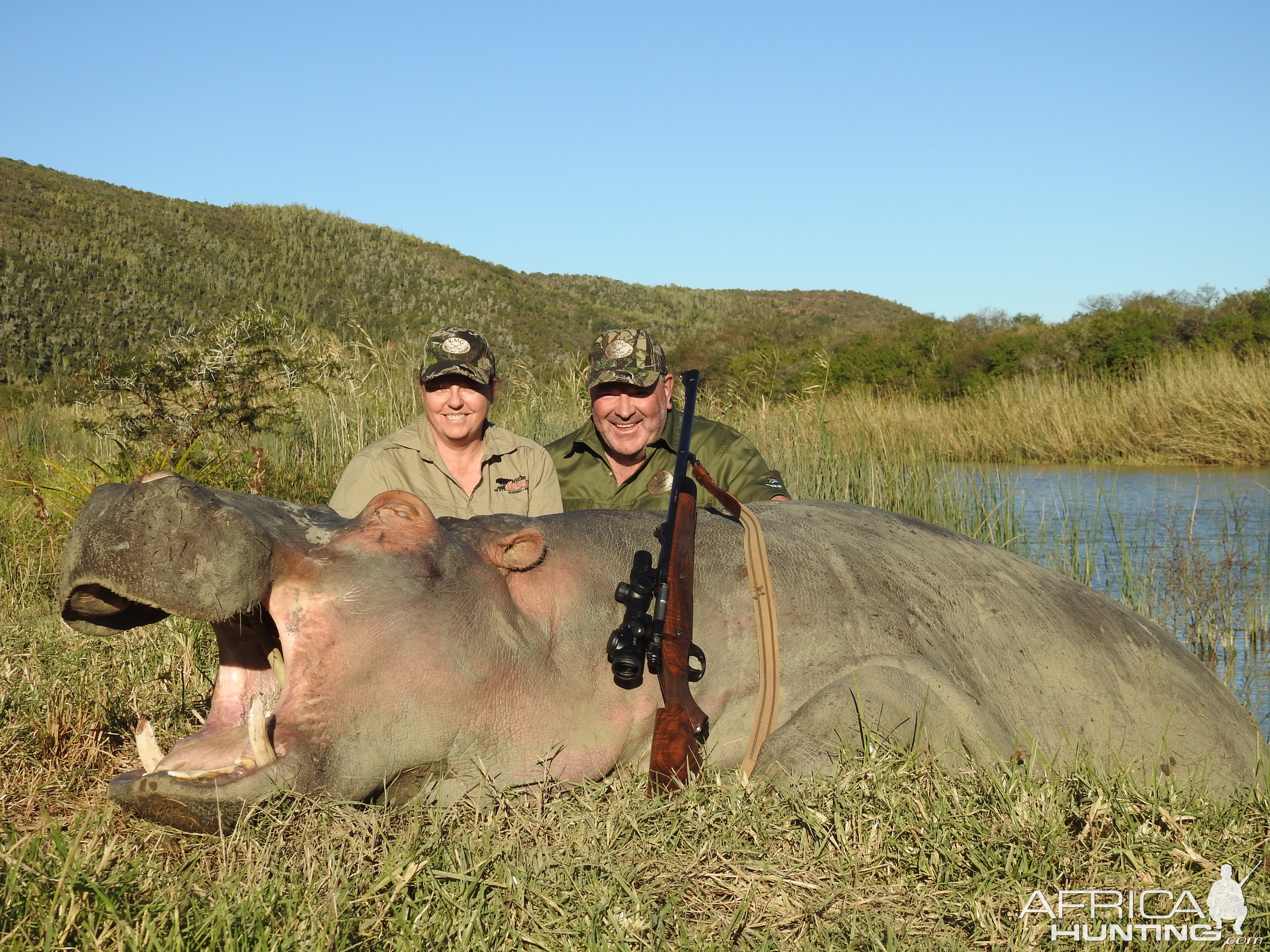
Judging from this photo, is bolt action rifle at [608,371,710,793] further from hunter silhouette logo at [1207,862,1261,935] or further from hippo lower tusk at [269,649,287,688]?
hunter silhouette logo at [1207,862,1261,935]

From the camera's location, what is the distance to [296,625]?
2.10 meters

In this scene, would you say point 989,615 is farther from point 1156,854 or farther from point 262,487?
point 262,487

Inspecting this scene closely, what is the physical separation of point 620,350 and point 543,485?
749mm

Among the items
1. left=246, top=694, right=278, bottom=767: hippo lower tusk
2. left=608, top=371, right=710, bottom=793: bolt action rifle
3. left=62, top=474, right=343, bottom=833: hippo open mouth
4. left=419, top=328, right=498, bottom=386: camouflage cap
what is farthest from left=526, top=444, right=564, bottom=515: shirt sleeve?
left=246, top=694, right=278, bottom=767: hippo lower tusk

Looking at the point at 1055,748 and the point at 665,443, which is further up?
the point at 665,443

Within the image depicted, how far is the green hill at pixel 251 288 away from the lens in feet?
86.4

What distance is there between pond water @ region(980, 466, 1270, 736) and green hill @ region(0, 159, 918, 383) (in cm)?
703

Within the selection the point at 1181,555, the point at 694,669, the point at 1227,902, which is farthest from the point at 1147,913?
the point at 1181,555

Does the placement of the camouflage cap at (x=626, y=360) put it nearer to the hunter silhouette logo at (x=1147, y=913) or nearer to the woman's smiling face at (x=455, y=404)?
the woman's smiling face at (x=455, y=404)

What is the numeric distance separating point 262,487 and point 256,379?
87.7 inches

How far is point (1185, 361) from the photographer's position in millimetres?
17453

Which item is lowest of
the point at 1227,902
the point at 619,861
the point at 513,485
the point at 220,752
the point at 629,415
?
the point at 619,861

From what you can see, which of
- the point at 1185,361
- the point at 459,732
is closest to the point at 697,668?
the point at 459,732

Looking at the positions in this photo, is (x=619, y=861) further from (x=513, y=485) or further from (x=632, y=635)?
(x=513, y=485)
